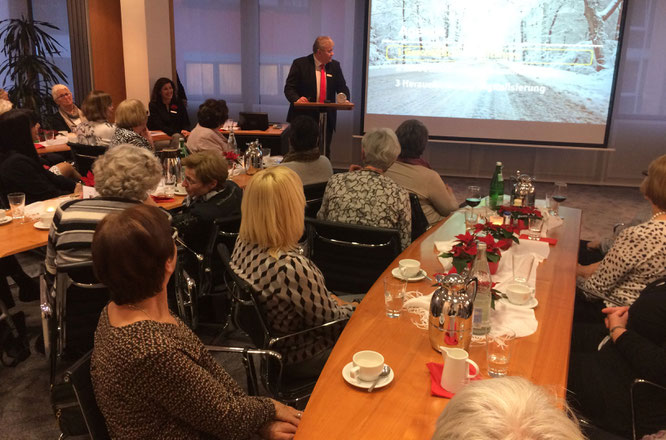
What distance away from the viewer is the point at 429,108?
8.18 m

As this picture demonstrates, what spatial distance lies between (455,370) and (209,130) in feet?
12.9

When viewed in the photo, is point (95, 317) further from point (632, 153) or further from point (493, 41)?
point (632, 153)

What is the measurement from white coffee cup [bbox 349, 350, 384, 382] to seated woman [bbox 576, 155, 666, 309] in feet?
4.48

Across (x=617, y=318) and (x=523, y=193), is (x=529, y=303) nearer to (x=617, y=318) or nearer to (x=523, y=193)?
(x=617, y=318)

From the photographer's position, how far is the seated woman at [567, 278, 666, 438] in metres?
1.93

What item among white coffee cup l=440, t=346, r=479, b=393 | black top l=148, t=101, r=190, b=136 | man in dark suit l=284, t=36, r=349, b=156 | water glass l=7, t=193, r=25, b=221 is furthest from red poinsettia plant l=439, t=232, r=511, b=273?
black top l=148, t=101, r=190, b=136

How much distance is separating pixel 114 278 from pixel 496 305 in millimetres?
1369

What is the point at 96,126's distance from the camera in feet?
16.1

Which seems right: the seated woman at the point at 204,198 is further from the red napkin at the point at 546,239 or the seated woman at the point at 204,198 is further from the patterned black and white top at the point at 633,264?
the patterned black and white top at the point at 633,264

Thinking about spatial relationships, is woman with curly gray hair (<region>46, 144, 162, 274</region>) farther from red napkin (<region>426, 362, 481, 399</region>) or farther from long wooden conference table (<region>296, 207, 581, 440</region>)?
red napkin (<region>426, 362, 481, 399</region>)

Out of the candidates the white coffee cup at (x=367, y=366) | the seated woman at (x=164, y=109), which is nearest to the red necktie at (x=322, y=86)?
the seated woman at (x=164, y=109)

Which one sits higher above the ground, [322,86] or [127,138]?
[322,86]

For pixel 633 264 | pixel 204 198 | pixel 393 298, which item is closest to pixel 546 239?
pixel 633 264

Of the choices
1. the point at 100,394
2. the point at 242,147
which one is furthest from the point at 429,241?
the point at 242,147
